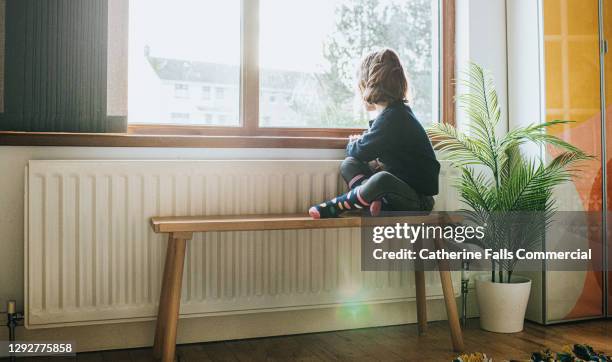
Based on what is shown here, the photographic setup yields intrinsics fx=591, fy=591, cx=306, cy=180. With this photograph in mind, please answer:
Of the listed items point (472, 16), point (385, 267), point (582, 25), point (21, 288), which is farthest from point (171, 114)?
point (582, 25)

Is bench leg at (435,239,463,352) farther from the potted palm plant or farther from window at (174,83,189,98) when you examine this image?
window at (174,83,189,98)

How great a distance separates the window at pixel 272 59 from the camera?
2607mm

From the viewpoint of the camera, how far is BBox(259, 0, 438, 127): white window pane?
110 inches

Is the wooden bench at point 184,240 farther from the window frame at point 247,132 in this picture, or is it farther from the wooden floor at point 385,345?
the window frame at point 247,132

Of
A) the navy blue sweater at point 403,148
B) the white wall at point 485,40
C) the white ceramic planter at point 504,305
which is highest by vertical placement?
the white wall at point 485,40

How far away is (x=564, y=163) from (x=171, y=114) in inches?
71.2

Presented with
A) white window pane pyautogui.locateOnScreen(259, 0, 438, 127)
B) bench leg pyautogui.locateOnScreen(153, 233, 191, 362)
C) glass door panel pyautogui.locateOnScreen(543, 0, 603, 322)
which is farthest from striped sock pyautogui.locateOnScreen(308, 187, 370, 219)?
glass door panel pyautogui.locateOnScreen(543, 0, 603, 322)

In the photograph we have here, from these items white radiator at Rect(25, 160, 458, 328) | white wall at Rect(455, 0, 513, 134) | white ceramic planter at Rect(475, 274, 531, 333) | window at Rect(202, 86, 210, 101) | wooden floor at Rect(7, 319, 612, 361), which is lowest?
wooden floor at Rect(7, 319, 612, 361)

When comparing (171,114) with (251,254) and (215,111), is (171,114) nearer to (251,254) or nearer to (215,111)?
(215,111)

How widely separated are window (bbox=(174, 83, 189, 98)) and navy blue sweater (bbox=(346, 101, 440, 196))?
84 centimetres

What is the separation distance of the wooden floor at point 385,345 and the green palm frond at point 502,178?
360mm

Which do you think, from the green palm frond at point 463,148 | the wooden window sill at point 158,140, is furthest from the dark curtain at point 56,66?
the green palm frond at point 463,148

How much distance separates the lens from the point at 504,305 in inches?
107

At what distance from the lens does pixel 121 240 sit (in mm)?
2330
